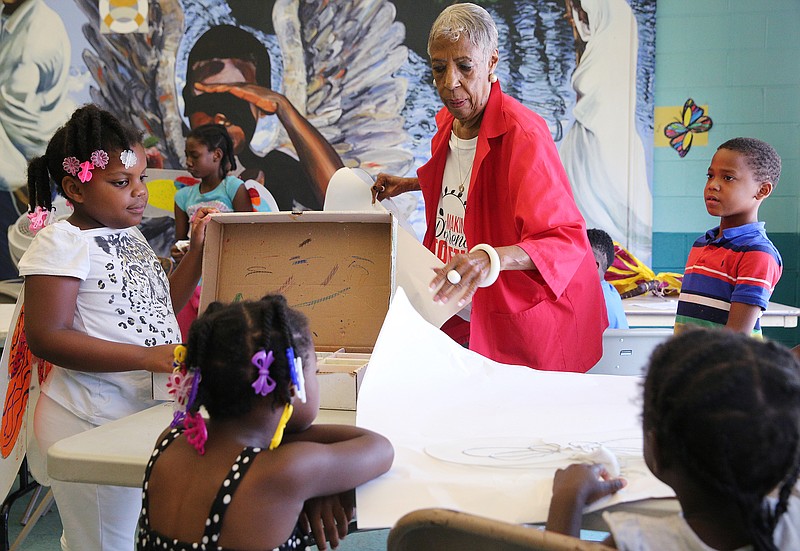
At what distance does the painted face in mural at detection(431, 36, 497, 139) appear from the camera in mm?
1826

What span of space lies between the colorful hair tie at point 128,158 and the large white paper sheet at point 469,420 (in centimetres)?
65

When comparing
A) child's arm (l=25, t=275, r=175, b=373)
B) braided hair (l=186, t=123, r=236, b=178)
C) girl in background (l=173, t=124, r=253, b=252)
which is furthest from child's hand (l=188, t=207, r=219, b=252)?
braided hair (l=186, t=123, r=236, b=178)

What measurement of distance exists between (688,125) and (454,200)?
2582 millimetres

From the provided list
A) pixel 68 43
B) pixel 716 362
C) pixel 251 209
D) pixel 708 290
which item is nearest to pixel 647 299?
pixel 708 290

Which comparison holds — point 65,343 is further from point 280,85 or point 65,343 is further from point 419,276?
point 280,85

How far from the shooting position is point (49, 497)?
2.10 metres

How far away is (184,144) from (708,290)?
3172mm

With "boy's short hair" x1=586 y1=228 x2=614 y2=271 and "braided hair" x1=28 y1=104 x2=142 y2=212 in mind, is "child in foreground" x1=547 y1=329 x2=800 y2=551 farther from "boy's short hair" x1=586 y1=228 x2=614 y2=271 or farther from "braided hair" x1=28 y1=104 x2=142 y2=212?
"boy's short hair" x1=586 y1=228 x2=614 y2=271

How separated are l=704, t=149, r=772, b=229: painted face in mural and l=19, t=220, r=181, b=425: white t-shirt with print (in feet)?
5.38

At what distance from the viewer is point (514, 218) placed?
1760 mm

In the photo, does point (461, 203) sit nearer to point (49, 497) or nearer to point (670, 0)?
point (49, 497)

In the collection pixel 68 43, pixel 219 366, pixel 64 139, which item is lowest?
pixel 219 366

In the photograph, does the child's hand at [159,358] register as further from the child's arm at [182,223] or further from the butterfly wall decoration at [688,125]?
the butterfly wall decoration at [688,125]

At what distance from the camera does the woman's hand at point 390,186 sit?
86.7 inches
